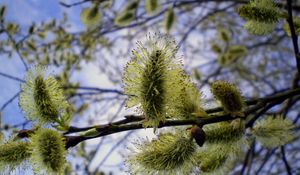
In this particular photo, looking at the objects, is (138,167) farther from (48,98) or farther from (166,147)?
(48,98)

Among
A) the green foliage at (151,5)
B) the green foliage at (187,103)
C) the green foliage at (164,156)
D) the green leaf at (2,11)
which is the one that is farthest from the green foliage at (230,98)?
the green leaf at (2,11)

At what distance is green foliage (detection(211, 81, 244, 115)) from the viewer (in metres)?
1.62

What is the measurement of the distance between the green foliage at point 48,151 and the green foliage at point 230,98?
547 millimetres

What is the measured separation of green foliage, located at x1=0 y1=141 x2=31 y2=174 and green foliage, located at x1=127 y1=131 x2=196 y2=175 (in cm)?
32

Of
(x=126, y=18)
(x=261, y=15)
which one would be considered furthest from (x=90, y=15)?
(x=261, y=15)

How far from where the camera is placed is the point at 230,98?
1.62m

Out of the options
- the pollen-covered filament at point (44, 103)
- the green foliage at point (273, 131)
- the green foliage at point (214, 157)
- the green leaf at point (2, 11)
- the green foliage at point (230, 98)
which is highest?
the green leaf at point (2, 11)

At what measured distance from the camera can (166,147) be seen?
58.8 inches

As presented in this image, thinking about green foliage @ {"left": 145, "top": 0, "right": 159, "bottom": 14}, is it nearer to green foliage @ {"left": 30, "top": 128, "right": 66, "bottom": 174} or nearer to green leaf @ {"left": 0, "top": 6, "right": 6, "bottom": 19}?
green leaf @ {"left": 0, "top": 6, "right": 6, "bottom": 19}

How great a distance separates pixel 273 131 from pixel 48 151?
2.80 ft

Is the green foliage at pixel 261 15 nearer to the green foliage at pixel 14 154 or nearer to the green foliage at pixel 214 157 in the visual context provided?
the green foliage at pixel 214 157

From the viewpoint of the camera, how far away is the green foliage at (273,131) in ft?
5.95

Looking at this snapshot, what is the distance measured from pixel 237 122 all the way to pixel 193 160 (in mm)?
202

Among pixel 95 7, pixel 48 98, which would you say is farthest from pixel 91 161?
pixel 48 98
